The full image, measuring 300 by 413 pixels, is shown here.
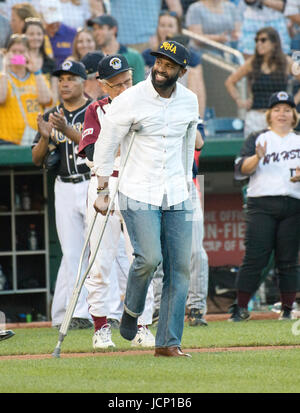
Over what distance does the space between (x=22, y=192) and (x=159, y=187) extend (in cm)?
720

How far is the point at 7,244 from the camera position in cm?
1259

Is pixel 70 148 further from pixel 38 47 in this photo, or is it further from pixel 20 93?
pixel 38 47

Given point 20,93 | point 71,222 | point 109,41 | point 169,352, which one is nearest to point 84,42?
point 109,41

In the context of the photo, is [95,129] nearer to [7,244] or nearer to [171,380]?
[171,380]

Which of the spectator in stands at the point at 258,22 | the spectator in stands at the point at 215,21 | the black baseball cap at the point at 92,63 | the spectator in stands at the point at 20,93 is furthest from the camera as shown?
the spectator in stands at the point at 215,21

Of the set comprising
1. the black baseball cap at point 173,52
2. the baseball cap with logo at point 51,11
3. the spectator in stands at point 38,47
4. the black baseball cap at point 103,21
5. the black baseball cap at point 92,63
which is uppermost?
the baseball cap with logo at point 51,11

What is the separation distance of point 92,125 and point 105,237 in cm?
88

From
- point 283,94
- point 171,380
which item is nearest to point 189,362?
point 171,380

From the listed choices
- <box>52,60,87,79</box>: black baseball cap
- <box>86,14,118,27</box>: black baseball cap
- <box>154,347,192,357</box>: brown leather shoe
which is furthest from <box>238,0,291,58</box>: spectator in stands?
<box>154,347,192,357</box>: brown leather shoe

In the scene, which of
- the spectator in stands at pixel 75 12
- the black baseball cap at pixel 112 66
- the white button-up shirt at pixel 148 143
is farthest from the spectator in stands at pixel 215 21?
the white button-up shirt at pixel 148 143

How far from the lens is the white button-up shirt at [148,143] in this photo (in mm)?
5789

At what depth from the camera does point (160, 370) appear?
5234mm

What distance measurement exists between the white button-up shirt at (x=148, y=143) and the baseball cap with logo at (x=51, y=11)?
22.5 feet

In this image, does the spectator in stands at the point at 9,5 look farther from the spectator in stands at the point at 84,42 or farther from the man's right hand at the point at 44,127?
the man's right hand at the point at 44,127
